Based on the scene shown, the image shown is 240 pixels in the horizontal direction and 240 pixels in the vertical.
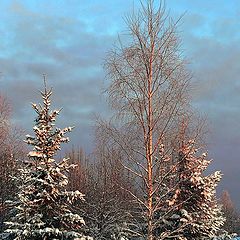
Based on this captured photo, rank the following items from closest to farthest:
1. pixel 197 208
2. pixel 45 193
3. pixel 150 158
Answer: pixel 150 158 → pixel 45 193 → pixel 197 208

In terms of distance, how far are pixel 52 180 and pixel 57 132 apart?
5.72 ft

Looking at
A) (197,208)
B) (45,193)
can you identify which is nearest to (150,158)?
(45,193)

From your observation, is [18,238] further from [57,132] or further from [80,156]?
[80,156]

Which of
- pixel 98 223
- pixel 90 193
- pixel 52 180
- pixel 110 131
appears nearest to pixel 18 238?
pixel 52 180

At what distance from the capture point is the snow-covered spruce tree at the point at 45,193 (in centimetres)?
1498

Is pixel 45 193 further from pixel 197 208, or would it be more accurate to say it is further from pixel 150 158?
pixel 197 208

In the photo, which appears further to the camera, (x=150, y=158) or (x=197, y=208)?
(x=197, y=208)

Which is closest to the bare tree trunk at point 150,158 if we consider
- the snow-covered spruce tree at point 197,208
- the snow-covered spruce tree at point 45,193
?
the snow-covered spruce tree at point 45,193

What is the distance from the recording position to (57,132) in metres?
15.8

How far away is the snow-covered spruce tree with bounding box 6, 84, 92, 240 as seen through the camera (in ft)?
49.2

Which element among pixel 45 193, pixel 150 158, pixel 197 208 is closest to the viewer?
pixel 150 158

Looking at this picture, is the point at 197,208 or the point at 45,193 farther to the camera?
the point at 197,208

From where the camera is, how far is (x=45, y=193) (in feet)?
49.3

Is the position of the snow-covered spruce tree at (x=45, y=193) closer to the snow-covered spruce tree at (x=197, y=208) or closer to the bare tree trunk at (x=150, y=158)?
the bare tree trunk at (x=150, y=158)
